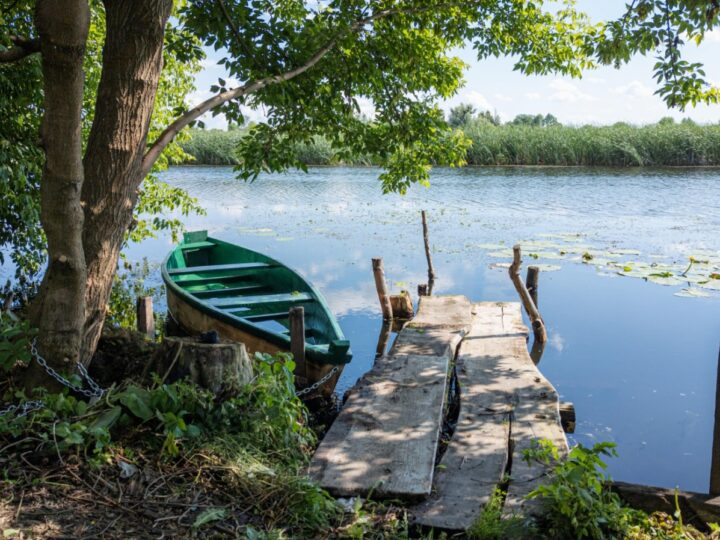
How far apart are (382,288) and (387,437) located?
21.0ft

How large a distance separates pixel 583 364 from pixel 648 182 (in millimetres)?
20905

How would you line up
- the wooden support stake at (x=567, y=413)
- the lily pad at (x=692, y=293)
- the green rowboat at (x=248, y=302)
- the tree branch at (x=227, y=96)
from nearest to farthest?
the tree branch at (x=227, y=96) → the wooden support stake at (x=567, y=413) → the green rowboat at (x=248, y=302) → the lily pad at (x=692, y=293)

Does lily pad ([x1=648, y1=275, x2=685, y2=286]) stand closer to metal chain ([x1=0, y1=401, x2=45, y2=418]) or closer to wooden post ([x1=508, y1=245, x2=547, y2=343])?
wooden post ([x1=508, y1=245, x2=547, y2=343])

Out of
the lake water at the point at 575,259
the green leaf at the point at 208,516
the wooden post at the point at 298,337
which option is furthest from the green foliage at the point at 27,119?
the lake water at the point at 575,259

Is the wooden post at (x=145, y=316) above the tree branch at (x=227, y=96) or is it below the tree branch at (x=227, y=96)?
below

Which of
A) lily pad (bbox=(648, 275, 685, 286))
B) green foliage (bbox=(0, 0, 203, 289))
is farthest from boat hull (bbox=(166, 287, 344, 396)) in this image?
lily pad (bbox=(648, 275, 685, 286))

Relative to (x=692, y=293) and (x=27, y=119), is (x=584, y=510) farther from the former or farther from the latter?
(x=692, y=293)

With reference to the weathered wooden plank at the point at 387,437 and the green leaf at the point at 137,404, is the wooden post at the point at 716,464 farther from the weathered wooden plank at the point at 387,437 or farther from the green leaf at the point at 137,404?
the green leaf at the point at 137,404

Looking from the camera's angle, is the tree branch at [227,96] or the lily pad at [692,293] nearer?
the tree branch at [227,96]

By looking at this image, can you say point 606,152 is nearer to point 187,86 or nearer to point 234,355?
point 187,86

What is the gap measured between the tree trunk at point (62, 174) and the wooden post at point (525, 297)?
7242mm

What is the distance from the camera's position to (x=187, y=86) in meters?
12.7

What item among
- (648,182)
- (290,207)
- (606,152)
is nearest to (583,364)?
(290,207)

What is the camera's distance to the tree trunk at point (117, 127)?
507cm
